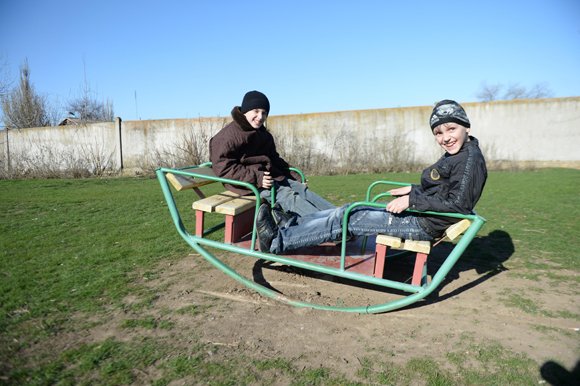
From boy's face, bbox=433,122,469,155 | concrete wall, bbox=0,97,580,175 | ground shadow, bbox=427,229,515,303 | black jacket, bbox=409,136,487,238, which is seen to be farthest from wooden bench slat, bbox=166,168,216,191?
concrete wall, bbox=0,97,580,175

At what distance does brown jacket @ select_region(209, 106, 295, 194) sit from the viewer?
3820mm

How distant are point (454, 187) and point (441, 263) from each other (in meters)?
1.76

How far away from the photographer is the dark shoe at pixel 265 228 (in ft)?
11.4

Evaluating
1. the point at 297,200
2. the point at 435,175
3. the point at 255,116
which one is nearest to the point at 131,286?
the point at 297,200

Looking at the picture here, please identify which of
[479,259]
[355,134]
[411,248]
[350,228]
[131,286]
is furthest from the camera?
[355,134]

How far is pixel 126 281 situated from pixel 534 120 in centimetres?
1577

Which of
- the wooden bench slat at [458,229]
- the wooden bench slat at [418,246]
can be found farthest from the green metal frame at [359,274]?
the wooden bench slat at [418,246]

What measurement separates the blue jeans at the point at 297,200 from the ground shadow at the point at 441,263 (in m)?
0.69

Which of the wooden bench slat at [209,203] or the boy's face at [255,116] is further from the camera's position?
the boy's face at [255,116]

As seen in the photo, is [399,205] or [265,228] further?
[265,228]

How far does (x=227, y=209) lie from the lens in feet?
11.9

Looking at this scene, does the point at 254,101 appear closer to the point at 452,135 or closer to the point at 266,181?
the point at 266,181

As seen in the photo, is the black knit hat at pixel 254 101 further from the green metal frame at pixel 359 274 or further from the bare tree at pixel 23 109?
the bare tree at pixel 23 109

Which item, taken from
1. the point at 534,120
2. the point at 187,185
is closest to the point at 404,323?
the point at 187,185
